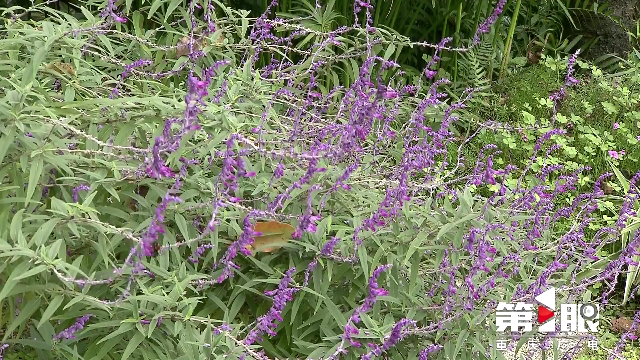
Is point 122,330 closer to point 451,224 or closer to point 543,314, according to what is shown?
point 451,224

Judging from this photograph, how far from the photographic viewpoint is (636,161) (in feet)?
15.2

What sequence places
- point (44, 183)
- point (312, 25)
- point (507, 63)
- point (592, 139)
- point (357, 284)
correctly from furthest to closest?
1. point (507, 63)
2. point (592, 139)
3. point (312, 25)
4. point (357, 284)
5. point (44, 183)

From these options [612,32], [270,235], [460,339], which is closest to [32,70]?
[270,235]

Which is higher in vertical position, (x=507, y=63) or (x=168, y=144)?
(x=168, y=144)

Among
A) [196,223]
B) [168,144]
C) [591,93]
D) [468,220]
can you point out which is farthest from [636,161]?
[168,144]

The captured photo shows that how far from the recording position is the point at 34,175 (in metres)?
1.80

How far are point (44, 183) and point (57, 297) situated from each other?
14.4 inches

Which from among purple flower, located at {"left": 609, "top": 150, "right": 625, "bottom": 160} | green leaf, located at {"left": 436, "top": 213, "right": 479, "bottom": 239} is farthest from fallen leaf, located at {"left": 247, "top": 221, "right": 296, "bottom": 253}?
purple flower, located at {"left": 609, "top": 150, "right": 625, "bottom": 160}

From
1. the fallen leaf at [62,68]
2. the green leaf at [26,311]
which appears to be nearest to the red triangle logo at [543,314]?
the green leaf at [26,311]

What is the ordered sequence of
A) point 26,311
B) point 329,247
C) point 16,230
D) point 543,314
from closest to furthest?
point 16,230
point 26,311
point 329,247
point 543,314

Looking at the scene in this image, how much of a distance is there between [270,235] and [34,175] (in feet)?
2.07

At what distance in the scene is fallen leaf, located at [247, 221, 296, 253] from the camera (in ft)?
7.01

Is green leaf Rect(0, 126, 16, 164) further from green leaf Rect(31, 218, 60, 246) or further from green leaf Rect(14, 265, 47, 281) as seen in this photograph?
green leaf Rect(14, 265, 47, 281)

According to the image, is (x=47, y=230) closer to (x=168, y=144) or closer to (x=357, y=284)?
(x=168, y=144)
